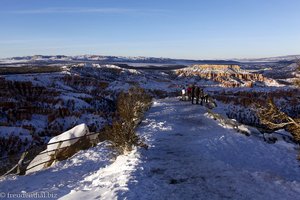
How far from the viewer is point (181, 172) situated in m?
13.2

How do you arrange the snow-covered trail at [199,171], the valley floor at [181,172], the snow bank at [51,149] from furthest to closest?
the snow bank at [51,149] < the valley floor at [181,172] < the snow-covered trail at [199,171]

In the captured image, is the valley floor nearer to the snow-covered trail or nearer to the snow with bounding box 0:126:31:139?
the snow-covered trail

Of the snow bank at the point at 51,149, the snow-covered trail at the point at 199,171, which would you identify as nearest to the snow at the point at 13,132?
the snow bank at the point at 51,149

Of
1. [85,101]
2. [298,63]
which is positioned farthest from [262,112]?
[85,101]

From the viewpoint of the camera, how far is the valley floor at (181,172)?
11.3 meters

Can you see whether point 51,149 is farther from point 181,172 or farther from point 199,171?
point 199,171

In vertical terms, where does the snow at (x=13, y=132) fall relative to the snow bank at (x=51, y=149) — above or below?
below

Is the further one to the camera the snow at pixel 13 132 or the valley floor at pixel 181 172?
the snow at pixel 13 132

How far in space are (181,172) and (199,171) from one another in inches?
25.5

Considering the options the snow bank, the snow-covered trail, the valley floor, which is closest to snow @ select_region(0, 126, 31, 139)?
the snow bank

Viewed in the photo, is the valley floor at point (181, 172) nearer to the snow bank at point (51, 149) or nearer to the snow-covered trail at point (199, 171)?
the snow-covered trail at point (199, 171)

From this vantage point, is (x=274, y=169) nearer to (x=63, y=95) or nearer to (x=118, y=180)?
(x=118, y=180)

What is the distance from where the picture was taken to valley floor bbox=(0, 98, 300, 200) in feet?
37.0

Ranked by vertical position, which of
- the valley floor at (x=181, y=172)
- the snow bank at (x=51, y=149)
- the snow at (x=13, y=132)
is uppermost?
the valley floor at (x=181, y=172)
